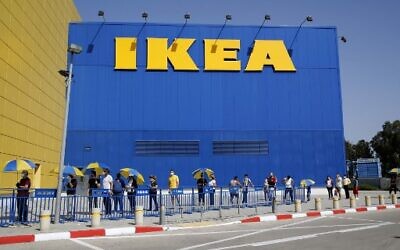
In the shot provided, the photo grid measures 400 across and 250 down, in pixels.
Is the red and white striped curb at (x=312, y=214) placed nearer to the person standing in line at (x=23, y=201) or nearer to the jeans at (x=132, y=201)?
the jeans at (x=132, y=201)

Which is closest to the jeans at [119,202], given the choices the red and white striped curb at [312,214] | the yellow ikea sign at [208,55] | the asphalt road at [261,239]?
the asphalt road at [261,239]

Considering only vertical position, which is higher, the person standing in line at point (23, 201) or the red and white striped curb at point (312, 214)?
the person standing in line at point (23, 201)

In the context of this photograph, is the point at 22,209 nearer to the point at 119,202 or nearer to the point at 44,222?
the point at 44,222

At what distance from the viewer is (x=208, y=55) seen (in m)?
33.4

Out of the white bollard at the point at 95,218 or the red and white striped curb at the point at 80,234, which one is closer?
the red and white striped curb at the point at 80,234

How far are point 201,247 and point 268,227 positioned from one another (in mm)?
4768

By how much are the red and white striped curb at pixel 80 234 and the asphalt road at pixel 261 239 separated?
0.58m

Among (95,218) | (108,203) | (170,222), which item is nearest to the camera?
(95,218)

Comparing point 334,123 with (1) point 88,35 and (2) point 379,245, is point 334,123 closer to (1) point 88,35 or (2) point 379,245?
(1) point 88,35

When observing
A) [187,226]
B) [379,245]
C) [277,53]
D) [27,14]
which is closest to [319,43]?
[277,53]

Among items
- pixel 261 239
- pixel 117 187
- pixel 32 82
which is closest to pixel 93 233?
pixel 117 187

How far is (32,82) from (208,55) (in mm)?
14111

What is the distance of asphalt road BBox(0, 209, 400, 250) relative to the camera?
32.0ft

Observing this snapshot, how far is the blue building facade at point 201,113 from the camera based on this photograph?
31.2 m
